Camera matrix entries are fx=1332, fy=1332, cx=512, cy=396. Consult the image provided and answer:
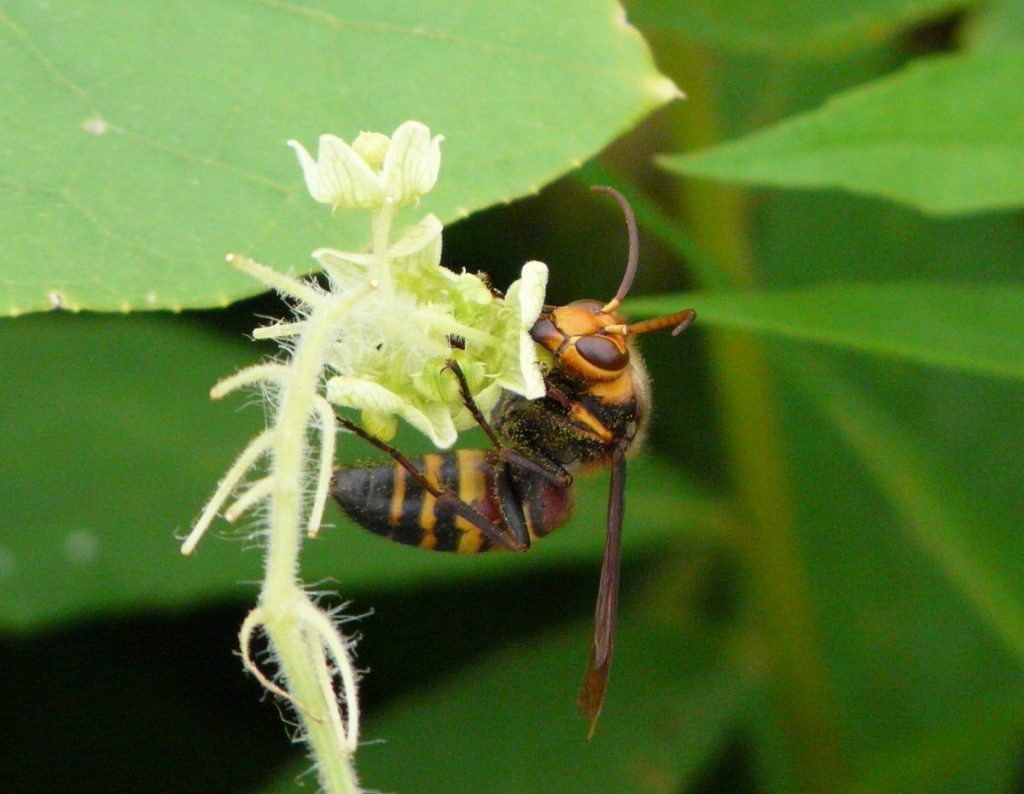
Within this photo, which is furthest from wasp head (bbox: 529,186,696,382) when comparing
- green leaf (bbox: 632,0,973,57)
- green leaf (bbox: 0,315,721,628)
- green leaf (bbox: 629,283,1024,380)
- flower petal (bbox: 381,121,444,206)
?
green leaf (bbox: 0,315,721,628)

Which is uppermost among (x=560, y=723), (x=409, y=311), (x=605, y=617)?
(x=409, y=311)

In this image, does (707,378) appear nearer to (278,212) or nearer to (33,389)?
(33,389)

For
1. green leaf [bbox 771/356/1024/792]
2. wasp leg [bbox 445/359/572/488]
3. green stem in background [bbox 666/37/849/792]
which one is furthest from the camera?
green stem in background [bbox 666/37/849/792]

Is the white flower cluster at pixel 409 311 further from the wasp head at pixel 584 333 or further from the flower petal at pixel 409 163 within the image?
the wasp head at pixel 584 333

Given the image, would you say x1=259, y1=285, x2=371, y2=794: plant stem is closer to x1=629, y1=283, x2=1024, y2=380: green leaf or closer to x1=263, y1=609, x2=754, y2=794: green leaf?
x1=629, y1=283, x2=1024, y2=380: green leaf

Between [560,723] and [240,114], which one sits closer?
[240,114]

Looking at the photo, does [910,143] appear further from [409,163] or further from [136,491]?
[136,491]

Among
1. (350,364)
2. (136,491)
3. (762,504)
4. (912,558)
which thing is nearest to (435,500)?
(350,364)
